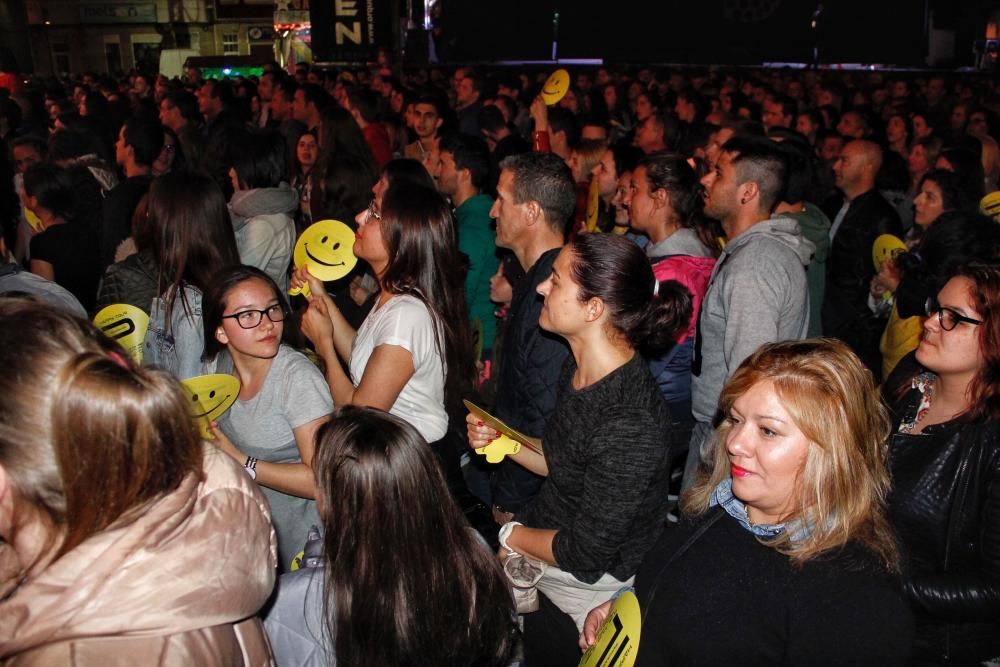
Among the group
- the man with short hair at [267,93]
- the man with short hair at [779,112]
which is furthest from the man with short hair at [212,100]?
the man with short hair at [779,112]

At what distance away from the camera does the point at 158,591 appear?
120 centimetres

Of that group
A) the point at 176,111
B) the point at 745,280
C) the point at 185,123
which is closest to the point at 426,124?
the point at 185,123

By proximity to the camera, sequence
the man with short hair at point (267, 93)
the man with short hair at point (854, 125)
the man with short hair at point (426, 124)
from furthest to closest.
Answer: the man with short hair at point (267, 93), the man with short hair at point (854, 125), the man with short hair at point (426, 124)

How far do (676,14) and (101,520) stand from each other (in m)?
19.7

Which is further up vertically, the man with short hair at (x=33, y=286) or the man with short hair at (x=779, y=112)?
the man with short hair at (x=779, y=112)

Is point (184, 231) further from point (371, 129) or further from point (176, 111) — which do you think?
point (176, 111)

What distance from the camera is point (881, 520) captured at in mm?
1711

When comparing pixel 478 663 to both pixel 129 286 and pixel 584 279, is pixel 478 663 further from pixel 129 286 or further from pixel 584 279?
pixel 129 286

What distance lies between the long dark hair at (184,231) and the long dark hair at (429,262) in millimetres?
795

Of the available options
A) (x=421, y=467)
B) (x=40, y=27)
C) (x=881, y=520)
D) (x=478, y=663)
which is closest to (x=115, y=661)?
(x=421, y=467)

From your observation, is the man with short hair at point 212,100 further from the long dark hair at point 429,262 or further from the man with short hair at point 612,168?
the long dark hair at point 429,262

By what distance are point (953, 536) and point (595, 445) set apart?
929 millimetres

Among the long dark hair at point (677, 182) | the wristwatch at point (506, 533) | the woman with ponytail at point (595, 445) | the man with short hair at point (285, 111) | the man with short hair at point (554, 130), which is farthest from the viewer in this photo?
the man with short hair at point (285, 111)

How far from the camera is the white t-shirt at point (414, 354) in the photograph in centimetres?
274
